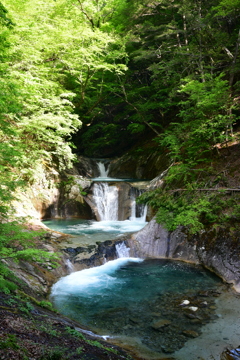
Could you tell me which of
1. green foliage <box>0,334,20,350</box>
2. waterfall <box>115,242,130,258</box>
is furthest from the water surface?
green foliage <box>0,334,20,350</box>

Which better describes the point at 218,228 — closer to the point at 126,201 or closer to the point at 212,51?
Answer: the point at 126,201

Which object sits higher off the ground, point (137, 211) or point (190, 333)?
point (137, 211)

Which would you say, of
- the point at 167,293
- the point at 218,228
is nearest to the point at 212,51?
the point at 218,228

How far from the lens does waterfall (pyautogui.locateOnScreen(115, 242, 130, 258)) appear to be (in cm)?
894

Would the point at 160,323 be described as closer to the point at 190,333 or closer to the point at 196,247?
the point at 190,333

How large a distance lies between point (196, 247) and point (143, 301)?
2.97m

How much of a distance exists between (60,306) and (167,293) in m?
2.51

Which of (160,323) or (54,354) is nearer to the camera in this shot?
(54,354)

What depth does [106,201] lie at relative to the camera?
1392cm

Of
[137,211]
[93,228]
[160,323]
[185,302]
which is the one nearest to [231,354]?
[160,323]

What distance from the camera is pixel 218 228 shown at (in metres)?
7.95

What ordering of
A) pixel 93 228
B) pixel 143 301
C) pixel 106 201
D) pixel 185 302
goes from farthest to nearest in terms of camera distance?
pixel 106 201 → pixel 93 228 → pixel 143 301 → pixel 185 302

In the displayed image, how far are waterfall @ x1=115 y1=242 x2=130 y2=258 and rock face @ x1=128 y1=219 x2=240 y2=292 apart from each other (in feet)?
0.57

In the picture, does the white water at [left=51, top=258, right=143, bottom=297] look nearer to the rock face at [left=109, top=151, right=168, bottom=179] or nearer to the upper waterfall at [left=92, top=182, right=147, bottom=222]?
the upper waterfall at [left=92, top=182, right=147, bottom=222]
